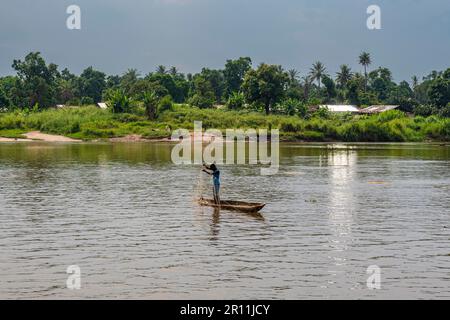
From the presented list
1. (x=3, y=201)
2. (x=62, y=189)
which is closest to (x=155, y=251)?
(x=3, y=201)

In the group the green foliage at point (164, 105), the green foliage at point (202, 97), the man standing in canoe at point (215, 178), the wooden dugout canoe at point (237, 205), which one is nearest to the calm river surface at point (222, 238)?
the wooden dugout canoe at point (237, 205)

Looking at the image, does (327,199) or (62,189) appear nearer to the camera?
(327,199)

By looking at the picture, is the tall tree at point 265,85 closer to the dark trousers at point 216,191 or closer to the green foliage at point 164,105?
the green foliage at point 164,105

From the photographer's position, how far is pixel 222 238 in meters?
28.5

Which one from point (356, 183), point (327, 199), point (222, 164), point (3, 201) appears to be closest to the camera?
point (3, 201)

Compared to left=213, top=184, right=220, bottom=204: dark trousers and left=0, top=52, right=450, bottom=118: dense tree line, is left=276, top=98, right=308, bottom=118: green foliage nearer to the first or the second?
left=0, top=52, right=450, bottom=118: dense tree line

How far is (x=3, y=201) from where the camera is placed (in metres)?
39.9

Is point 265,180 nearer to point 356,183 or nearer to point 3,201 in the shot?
point 356,183

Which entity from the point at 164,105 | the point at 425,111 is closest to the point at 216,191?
the point at 164,105

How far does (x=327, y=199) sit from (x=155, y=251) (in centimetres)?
1872

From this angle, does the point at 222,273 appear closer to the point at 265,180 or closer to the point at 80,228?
the point at 80,228

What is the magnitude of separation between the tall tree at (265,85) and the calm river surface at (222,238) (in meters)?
85.0

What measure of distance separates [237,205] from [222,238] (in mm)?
7062
